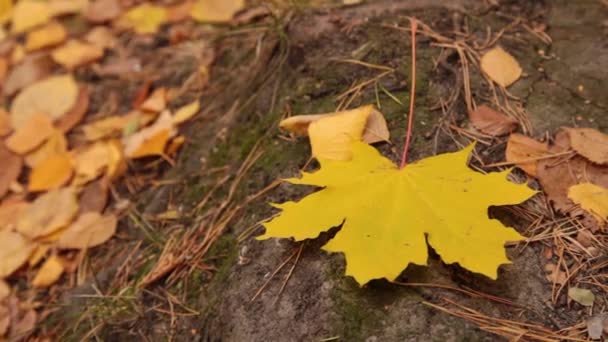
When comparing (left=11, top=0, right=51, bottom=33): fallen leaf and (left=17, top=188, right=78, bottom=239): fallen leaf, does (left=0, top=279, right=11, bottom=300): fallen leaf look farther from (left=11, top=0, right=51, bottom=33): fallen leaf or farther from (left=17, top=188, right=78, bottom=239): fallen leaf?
(left=11, top=0, right=51, bottom=33): fallen leaf

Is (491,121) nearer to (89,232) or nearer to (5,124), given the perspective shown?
(89,232)

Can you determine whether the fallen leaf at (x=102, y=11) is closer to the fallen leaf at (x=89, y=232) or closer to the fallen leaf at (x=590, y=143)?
the fallen leaf at (x=89, y=232)

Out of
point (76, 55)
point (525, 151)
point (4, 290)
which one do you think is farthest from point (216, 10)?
point (525, 151)

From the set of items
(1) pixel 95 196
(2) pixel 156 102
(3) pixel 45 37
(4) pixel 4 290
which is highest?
(3) pixel 45 37

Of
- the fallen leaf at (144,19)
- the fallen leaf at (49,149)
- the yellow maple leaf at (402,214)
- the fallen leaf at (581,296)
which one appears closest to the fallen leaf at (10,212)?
the fallen leaf at (49,149)

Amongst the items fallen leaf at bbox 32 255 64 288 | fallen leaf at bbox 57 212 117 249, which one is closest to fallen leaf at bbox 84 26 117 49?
fallen leaf at bbox 57 212 117 249
